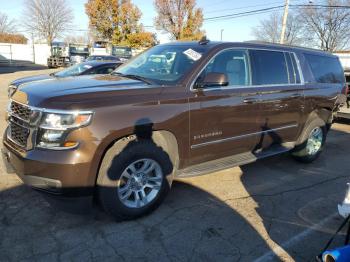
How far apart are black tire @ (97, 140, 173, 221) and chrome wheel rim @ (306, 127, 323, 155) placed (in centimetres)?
325

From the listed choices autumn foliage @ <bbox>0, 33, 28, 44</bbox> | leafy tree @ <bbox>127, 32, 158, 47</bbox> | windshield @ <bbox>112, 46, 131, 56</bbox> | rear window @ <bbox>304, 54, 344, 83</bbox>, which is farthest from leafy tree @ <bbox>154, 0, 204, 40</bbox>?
rear window @ <bbox>304, 54, 344, 83</bbox>

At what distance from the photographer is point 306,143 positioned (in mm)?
5895

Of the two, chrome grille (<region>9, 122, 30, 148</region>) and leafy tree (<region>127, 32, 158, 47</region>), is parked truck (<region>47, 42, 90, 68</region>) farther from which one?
chrome grille (<region>9, 122, 30, 148</region>)

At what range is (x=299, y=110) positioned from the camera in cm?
552

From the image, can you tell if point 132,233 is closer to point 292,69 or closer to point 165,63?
point 165,63

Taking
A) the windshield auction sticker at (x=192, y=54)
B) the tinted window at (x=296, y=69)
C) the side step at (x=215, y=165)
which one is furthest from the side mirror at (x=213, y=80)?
the tinted window at (x=296, y=69)

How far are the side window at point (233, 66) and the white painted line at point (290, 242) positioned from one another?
6.36 ft

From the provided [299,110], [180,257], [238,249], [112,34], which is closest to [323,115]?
[299,110]

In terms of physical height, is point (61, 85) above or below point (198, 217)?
above

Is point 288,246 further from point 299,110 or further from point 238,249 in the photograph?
point 299,110

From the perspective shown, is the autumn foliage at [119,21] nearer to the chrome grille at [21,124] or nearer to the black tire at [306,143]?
the black tire at [306,143]

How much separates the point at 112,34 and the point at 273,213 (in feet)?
158

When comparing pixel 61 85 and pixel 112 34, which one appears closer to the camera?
pixel 61 85

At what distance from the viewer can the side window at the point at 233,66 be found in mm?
4335
